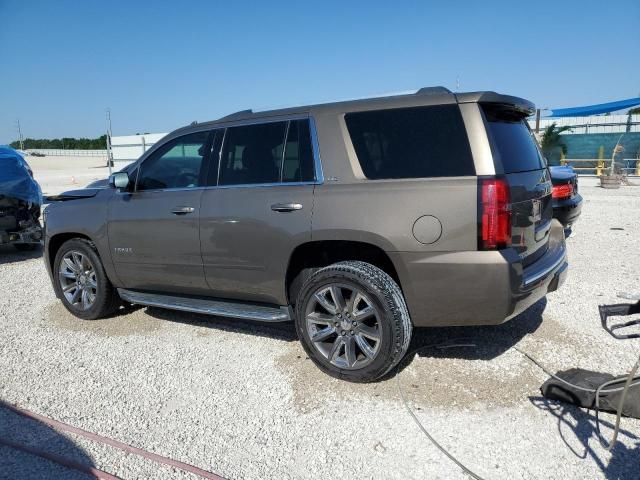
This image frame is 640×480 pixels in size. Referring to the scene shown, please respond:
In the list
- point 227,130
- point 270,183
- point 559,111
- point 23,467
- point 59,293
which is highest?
point 559,111

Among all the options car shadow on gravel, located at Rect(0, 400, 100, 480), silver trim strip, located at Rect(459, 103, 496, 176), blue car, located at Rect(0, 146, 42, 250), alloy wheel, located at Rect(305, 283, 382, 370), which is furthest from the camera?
blue car, located at Rect(0, 146, 42, 250)

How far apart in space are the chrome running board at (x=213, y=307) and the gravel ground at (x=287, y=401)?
35 cm

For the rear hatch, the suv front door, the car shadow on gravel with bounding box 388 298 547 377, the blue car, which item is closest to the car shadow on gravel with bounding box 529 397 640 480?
the car shadow on gravel with bounding box 388 298 547 377

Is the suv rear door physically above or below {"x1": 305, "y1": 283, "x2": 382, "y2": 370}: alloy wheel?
above

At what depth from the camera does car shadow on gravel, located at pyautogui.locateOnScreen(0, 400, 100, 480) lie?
2.76m

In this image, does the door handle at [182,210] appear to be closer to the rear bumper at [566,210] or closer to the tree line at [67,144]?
the rear bumper at [566,210]

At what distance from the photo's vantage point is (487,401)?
3.34 meters

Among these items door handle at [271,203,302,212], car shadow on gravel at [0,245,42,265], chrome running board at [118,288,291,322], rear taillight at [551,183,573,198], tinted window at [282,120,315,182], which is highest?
tinted window at [282,120,315,182]

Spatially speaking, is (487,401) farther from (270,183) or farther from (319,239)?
(270,183)

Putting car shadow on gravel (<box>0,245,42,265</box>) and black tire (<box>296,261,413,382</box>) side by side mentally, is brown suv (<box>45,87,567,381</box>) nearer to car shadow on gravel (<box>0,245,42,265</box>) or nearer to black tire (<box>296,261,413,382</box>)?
black tire (<box>296,261,413,382</box>)

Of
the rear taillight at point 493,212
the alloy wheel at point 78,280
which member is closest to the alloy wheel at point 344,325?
the rear taillight at point 493,212

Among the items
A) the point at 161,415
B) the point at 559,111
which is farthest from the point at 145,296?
the point at 559,111

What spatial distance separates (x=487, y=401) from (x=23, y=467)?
2.79 metres

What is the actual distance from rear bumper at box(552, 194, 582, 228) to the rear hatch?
3.10 meters
